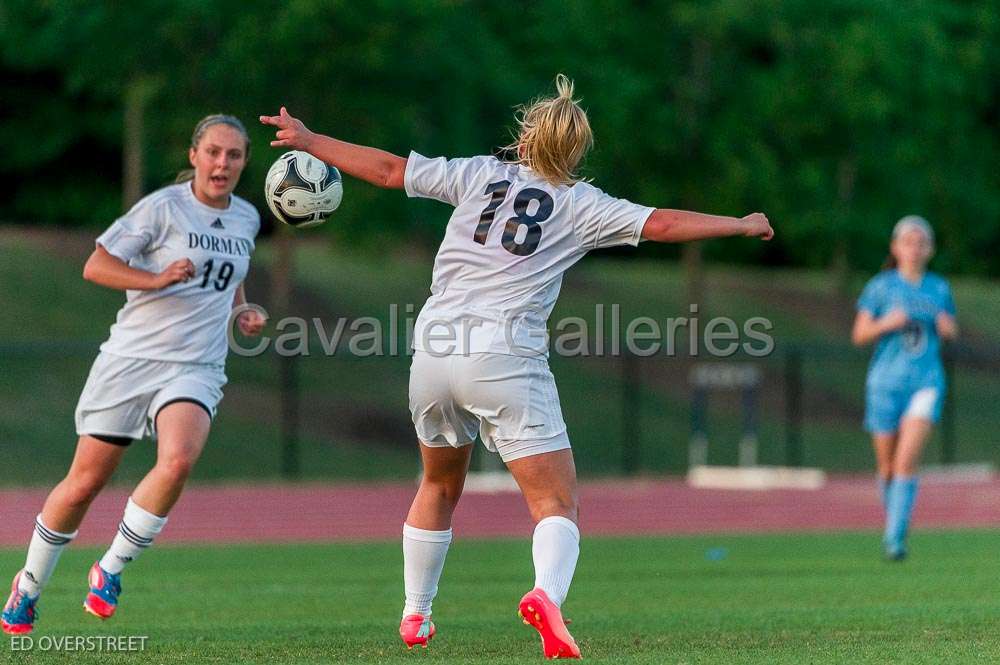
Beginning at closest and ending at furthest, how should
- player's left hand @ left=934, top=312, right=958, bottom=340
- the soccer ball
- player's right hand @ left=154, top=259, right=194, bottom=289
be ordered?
the soccer ball < player's right hand @ left=154, top=259, right=194, bottom=289 < player's left hand @ left=934, top=312, right=958, bottom=340

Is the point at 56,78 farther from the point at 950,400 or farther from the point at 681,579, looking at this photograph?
the point at 681,579

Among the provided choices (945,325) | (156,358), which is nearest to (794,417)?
(945,325)

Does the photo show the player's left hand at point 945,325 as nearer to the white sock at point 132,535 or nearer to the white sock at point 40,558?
the white sock at point 132,535

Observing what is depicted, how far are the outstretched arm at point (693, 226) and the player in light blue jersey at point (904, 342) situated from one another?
5.25 m

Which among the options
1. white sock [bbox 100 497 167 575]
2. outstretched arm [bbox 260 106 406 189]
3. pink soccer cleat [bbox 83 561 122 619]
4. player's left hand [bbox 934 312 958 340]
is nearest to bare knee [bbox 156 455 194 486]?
white sock [bbox 100 497 167 575]

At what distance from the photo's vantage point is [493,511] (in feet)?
56.2

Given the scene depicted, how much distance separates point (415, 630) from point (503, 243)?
62.2 inches

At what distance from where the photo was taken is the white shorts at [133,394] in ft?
22.6

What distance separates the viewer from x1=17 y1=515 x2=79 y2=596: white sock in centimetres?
669

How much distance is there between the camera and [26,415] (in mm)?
23078

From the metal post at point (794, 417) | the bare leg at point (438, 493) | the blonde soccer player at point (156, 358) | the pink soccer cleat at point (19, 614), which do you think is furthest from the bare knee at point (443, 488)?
the metal post at point (794, 417)

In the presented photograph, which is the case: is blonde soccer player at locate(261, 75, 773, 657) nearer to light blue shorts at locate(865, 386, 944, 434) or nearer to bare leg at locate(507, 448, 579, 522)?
bare leg at locate(507, 448, 579, 522)

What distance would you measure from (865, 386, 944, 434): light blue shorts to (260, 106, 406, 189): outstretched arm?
5985mm

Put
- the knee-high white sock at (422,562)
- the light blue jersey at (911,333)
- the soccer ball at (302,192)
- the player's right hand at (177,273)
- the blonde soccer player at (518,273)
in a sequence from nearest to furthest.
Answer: the blonde soccer player at (518,273) → the knee-high white sock at (422,562) → the soccer ball at (302,192) → the player's right hand at (177,273) → the light blue jersey at (911,333)
